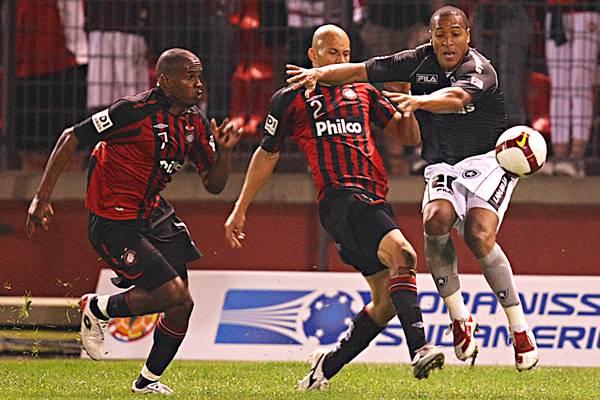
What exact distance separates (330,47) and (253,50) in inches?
129

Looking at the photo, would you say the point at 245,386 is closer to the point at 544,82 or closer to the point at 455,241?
the point at 455,241

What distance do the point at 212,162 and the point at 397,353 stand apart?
8.44 feet

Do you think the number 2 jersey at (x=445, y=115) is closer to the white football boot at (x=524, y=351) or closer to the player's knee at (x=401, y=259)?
the player's knee at (x=401, y=259)

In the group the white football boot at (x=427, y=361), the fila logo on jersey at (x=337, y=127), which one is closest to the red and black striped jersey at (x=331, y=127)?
the fila logo on jersey at (x=337, y=127)

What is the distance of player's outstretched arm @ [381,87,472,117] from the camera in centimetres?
741

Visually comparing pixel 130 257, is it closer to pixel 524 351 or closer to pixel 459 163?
pixel 459 163

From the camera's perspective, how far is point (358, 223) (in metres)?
8.53

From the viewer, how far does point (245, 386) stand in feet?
29.3

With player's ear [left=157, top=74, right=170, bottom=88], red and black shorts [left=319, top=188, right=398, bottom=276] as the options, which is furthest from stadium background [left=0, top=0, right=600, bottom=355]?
red and black shorts [left=319, top=188, right=398, bottom=276]

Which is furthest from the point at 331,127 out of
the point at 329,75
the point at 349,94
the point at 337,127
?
the point at 329,75

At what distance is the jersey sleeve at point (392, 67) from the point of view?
831 cm

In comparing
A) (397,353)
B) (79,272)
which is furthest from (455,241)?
(79,272)

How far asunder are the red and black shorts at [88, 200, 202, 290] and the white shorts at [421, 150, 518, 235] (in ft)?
5.24

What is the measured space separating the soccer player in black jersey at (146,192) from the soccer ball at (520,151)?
1676 millimetres
